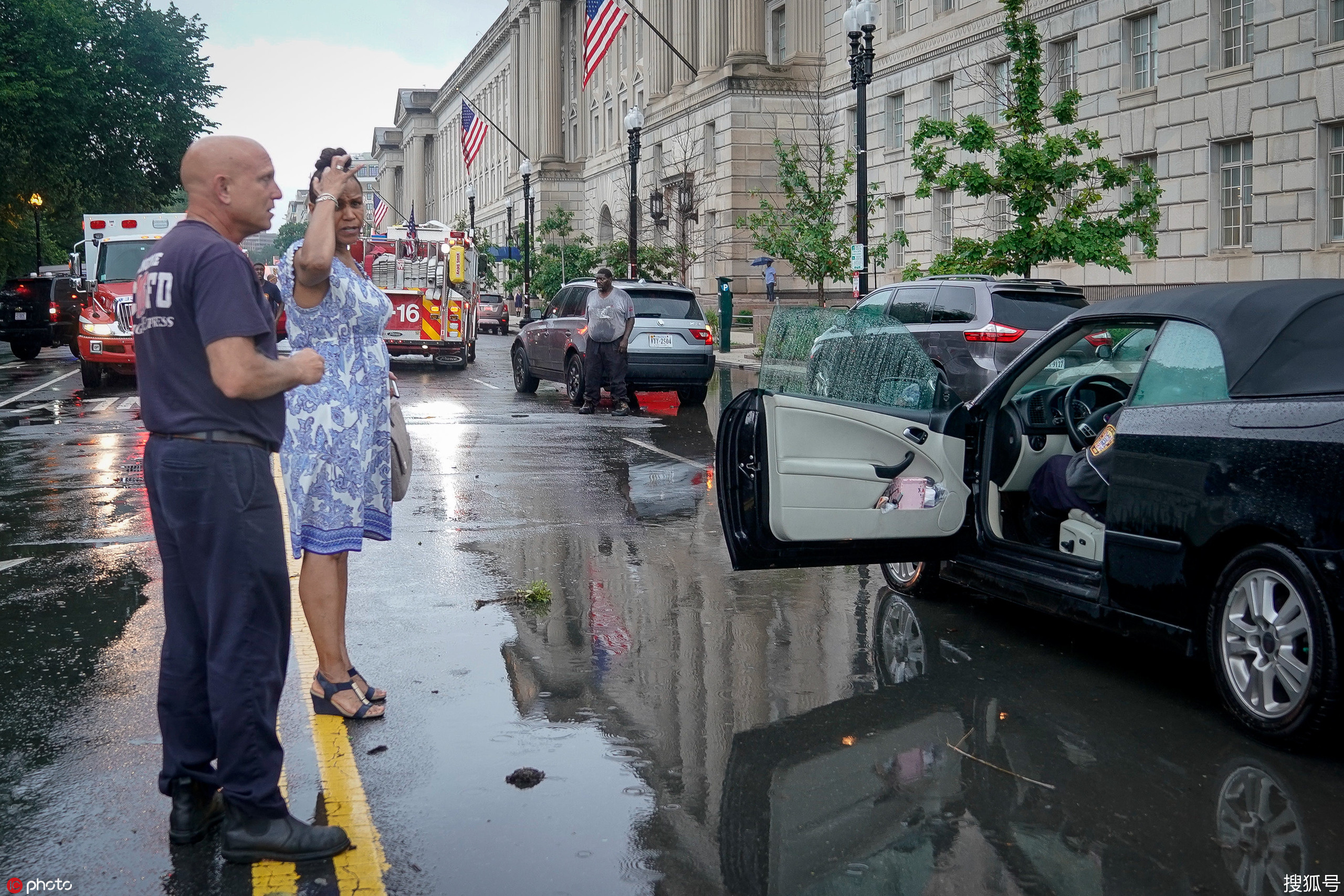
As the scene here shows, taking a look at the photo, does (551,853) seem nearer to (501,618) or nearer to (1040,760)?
(1040,760)

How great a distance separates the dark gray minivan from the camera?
16453 mm

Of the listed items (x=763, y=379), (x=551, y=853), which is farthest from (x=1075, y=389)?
(x=551, y=853)

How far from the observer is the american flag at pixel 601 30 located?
38.4 meters

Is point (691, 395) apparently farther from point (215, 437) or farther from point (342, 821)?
point (215, 437)

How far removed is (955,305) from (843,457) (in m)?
11.5

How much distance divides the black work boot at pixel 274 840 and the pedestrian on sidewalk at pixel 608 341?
566 inches

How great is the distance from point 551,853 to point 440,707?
154 centimetres

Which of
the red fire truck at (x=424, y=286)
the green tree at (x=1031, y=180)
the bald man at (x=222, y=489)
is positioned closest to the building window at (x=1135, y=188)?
the green tree at (x=1031, y=180)

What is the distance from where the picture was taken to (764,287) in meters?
50.0

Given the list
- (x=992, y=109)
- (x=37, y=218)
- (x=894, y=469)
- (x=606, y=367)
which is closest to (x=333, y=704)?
(x=894, y=469)

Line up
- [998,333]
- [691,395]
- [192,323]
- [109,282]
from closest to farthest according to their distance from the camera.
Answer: [192,323], [998,333], [691,395], [109,282]

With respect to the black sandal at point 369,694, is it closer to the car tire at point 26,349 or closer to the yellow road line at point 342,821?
the yellow road line at point 342,821

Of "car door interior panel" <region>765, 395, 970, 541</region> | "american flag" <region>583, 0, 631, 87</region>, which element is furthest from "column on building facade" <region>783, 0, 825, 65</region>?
"car door interior panel" <region>765, 395, 970, 541</region>

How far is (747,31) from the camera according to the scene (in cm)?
4994
